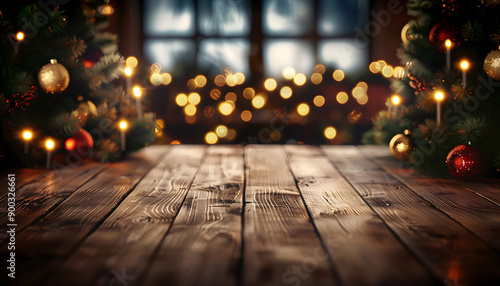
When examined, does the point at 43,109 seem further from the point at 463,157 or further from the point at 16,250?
the point at 463,157

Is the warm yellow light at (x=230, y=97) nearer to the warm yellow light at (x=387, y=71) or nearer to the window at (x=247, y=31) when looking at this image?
the window at (x=247, y=31)

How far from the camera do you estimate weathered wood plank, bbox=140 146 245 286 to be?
886 millimetres

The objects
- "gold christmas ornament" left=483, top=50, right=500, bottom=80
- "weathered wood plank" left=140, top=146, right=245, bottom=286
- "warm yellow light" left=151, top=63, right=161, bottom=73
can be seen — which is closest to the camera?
"weathered wood plank" left=140, top=146, right=245, bottom=286

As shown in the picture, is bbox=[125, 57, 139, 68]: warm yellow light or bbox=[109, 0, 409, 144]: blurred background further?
bbox=[125, 57, 139, 68]: warm yellow light

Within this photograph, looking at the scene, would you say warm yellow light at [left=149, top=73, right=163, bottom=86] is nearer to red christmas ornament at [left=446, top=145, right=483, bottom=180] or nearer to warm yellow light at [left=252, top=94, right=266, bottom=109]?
warm yellow light at [left=252, top=94, right=266, bottom=109]

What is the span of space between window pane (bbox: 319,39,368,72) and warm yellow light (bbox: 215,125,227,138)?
3.66ft

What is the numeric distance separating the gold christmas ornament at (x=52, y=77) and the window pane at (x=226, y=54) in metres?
2.07

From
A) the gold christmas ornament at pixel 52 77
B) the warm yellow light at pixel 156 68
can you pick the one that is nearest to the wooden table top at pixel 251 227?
the gold christmas ornament at pixel 52 77

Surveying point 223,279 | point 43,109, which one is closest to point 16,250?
point 223,279

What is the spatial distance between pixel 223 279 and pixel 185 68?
9.73 ft

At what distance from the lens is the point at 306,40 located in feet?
12.9

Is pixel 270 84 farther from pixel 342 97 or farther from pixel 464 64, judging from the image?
pixel 464 64

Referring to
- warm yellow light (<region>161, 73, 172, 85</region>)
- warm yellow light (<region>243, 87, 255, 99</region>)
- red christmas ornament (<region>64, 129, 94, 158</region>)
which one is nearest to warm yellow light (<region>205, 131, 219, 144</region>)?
warm yellow light (<region>243, 87, 255, 99</region>)

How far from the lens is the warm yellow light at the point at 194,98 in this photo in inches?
141
